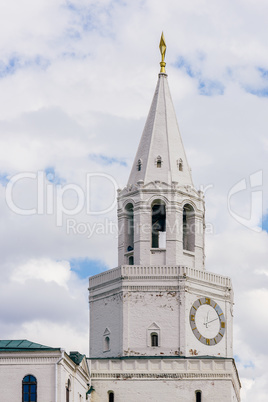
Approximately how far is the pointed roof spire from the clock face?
9.92m

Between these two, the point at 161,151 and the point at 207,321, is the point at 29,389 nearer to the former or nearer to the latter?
the point at 207,321

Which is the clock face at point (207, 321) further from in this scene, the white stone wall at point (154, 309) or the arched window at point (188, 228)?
the arched window at point (188, 228)

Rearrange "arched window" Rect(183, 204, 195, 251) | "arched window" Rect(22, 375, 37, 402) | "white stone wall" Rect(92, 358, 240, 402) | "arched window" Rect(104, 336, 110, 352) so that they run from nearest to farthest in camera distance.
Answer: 1. "arched window" Rect(22, 375, 37, 402)
2. "white stone wall" Rect(92, 358, 240, 402)
3. "arched window" Rect(104, 336, 110, 352)
4. "arched window" Rect(183, 204, 195, 251)

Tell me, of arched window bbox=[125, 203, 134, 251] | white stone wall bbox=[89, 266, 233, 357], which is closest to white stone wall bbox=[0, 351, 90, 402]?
white stone wall bbox=[89, 266, 233, 357]

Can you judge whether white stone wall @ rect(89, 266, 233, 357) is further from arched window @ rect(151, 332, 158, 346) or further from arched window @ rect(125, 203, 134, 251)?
arched window @ rect(125, 203, 134, 251)

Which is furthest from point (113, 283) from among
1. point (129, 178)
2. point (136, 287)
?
point (129, 178)

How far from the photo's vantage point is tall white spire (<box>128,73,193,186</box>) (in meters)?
95.2

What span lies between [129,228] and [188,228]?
15.1ft

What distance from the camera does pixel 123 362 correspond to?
88.8 m

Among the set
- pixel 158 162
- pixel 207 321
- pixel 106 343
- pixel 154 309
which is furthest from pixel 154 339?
pixel 158 162

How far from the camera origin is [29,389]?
77.9 m

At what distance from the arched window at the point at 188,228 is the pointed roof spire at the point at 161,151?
2.08 meters

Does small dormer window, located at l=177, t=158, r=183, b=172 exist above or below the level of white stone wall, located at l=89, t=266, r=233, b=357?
above

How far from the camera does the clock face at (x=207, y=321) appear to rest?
90312mm
